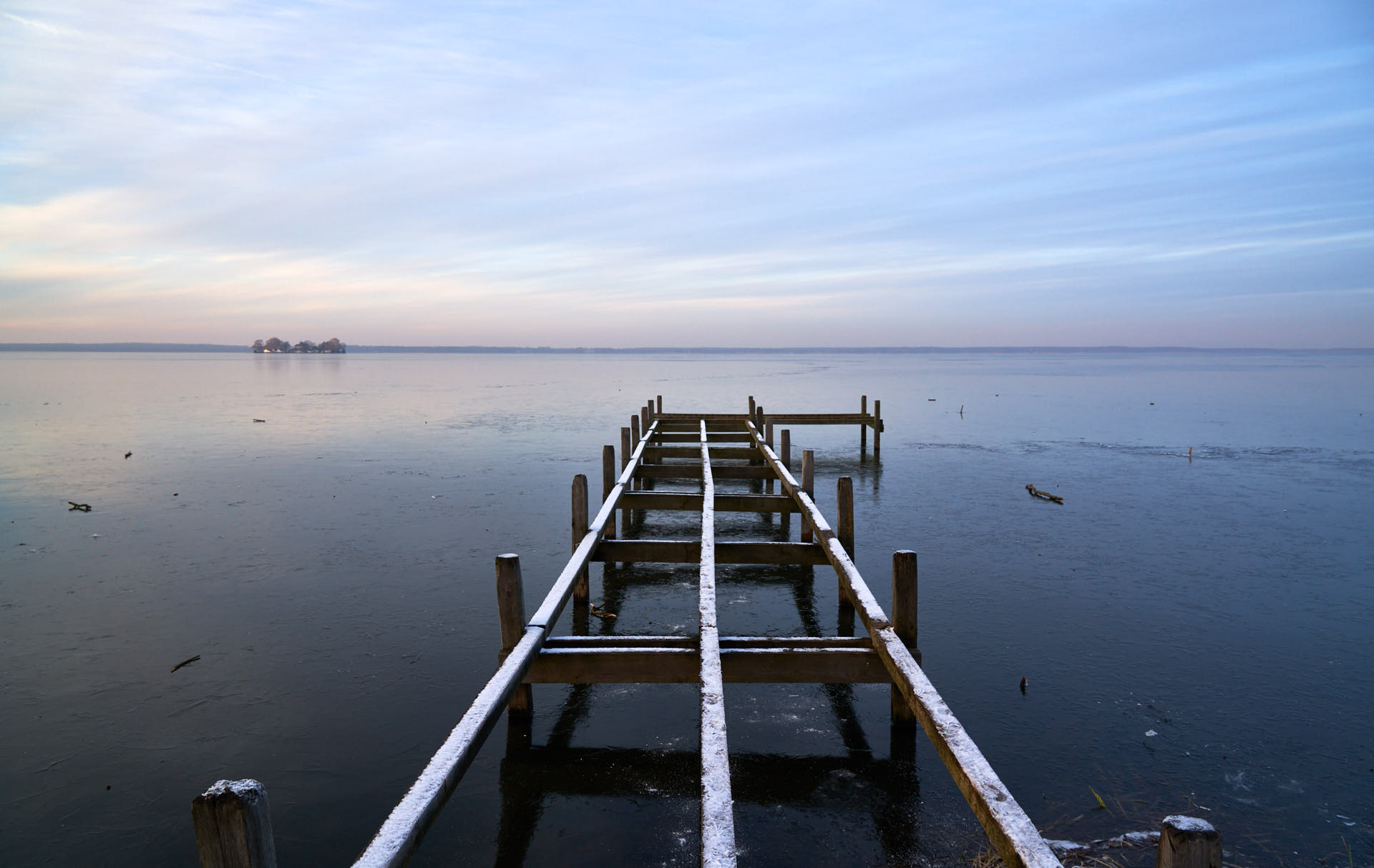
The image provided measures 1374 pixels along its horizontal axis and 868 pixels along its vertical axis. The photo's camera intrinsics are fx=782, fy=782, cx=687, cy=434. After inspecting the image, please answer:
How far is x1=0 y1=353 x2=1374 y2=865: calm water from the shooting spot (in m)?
5.79

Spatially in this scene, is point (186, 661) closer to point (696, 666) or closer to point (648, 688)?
point (648, 688)

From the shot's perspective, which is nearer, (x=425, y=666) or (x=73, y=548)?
(x=425, y=666)

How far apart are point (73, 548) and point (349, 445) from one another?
44.3ft

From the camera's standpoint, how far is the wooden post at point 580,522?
390 inches

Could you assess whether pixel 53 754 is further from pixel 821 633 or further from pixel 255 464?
pixel 255 464

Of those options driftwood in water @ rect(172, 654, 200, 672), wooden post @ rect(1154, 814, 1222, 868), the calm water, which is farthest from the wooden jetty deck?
driftwood in water @ rect(172, 654, 200, 672)

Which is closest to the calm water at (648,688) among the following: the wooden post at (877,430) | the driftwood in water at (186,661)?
the driftwood in water at (186,661)

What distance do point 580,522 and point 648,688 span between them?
9.11ft

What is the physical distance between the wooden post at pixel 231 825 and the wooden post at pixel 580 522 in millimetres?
7080

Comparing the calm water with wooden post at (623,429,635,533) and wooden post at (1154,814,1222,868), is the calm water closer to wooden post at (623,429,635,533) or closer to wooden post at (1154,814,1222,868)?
wooden post at (623,429,635,533)

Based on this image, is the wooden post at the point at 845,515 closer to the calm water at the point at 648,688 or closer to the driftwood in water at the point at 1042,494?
the calm water at the point at 648,688

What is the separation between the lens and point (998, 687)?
316 inches

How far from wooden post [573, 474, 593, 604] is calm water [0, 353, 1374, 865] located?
762 mm

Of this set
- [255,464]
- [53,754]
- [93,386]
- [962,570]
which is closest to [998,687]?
[962,570]
